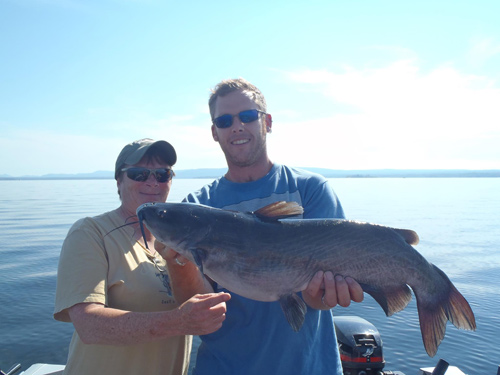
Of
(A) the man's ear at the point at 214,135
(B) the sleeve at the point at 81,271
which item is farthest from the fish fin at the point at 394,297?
(B) the sleeve at the point at 81,271

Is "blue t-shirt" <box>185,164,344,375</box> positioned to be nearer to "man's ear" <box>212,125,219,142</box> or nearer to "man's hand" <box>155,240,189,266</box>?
"man's ear" <box>212,125,219,142</box>

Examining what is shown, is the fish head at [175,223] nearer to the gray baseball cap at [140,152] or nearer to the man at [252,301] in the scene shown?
the man at [252,301]

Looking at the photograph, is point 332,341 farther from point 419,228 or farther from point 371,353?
point 419,228

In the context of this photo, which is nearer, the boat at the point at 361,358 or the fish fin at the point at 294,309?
the fish fin at the point at 294,309

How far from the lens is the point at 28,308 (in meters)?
10.9

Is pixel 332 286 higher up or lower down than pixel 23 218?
higher up

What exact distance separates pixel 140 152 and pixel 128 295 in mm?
1344

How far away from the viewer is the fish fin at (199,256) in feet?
10.0

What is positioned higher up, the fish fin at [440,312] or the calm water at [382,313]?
the fish fin at [440,312]

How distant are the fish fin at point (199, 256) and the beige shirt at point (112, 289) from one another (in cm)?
53

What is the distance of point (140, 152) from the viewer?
3.61 meters

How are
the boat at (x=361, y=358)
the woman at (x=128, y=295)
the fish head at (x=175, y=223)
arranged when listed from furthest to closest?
1. the boat at (x=361, y=358)
2. the fish head at (x=175, y=223)
3. the woman at (x=128, y=295)

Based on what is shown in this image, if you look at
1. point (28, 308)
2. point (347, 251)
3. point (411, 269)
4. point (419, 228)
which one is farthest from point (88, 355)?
point (419, 228)

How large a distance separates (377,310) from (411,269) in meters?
9.08
